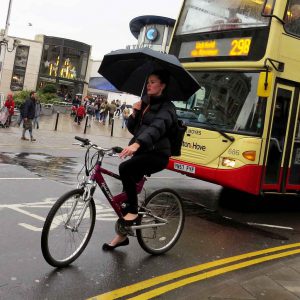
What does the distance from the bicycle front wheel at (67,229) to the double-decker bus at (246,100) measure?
394 centimetres

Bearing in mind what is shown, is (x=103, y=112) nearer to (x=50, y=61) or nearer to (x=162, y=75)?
(x=50, y=61)

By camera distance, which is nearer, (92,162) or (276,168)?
(92,162)

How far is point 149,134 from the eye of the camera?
14.9 feet

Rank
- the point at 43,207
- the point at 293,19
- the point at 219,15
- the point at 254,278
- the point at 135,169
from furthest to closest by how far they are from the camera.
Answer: the point at 219,15
the point at 293,19
the point at 43,207
the point at 254,278
the point at 135,169

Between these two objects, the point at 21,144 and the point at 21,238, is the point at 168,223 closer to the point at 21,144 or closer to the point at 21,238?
the point at 21,238

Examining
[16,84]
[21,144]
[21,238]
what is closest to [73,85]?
[16,84]

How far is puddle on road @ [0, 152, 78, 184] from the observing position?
31.8 ft

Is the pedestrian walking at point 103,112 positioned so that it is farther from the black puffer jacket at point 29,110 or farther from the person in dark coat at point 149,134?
the person in dark coat at point 149,134

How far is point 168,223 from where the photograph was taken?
217 inches

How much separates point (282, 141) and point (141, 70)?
4.20m

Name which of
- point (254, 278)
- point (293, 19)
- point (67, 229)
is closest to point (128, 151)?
point (67, 229)

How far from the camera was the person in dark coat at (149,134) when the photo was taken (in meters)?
4.69

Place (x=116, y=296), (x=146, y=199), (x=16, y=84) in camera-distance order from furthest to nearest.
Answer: (x=16, y=84) < (x=146, y=199) < (x=116, y=296)

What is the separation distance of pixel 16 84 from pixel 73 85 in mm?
6332
